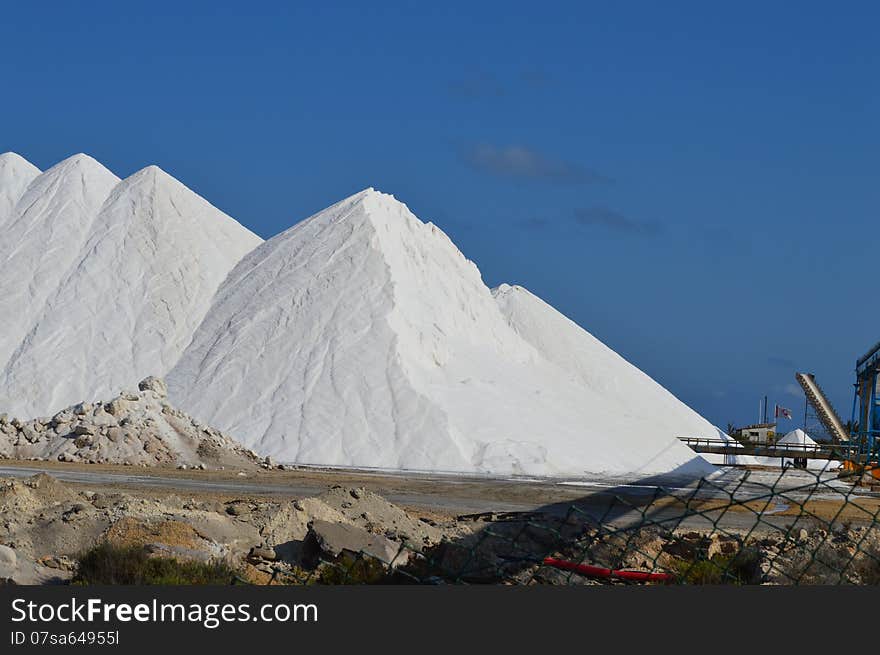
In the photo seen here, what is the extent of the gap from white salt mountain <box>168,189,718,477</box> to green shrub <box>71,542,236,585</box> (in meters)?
24.0

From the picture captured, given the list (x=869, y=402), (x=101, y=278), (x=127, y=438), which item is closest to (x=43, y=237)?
(x=101, y=278)

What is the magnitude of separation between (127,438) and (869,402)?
23.6 metres

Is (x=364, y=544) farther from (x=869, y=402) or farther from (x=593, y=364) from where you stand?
(x=593, y=364)

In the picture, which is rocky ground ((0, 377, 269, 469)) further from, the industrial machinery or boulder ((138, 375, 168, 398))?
the industrial machinery

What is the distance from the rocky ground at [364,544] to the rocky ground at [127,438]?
605 inches

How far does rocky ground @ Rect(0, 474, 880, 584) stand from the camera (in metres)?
10.1

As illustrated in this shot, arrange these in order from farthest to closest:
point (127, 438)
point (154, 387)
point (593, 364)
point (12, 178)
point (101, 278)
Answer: point (12, 178), point (593, 364), point (101, 278), point (154, 387), point (127, 438)

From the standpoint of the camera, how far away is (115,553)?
10984 mm

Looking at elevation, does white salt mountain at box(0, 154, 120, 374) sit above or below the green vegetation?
above

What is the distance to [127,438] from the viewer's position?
33.0 m

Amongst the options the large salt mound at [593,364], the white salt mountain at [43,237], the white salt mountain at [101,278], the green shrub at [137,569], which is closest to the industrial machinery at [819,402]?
the large salt mound at [593,364]

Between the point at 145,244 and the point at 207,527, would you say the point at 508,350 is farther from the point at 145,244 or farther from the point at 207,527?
the point at 207,527

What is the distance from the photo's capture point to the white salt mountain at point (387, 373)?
121 feet

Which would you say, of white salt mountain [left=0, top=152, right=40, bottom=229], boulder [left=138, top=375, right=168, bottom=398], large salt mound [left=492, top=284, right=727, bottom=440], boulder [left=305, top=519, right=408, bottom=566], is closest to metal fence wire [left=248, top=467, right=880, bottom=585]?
boulder [left=305, top=519, right=408, bottom=566]
